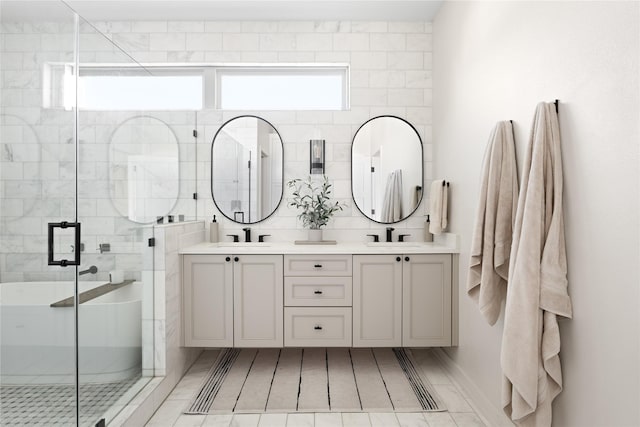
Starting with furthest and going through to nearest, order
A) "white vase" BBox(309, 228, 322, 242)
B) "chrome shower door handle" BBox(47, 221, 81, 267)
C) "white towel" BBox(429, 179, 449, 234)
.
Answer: "white vase" BBox(309, 228, 322, 242) < "white towel" BBox(429, 179, 449, 234) < "chrome shower door handle" BBox(47, 221, 81, 267)

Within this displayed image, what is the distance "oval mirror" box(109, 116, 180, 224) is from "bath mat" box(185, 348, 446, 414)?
3.83 feet

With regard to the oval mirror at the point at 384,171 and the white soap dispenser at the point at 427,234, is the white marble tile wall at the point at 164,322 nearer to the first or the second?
the oval mirror at the point at 384,171

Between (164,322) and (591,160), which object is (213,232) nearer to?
(164,322)

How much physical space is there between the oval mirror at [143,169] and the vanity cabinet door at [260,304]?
650mm

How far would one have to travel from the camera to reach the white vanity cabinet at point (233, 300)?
2.74m

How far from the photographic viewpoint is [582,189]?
144cm

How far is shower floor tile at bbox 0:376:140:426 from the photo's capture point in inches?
56.5

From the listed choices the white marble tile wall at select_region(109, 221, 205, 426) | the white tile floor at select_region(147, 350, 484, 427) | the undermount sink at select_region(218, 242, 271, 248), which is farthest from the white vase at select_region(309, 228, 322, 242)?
the white tile floor at select_region(147, 350, 484, 427)

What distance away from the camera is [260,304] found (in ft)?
8.99

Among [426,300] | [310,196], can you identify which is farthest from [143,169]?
[426,300]

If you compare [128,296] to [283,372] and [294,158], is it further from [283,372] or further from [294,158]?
[294,158]

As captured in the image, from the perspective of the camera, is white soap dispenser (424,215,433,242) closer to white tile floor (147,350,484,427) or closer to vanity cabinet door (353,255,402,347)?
vanity cabinet door (353,255,402,347)

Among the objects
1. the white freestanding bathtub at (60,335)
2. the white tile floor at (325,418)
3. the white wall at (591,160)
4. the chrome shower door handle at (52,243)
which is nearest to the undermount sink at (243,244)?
the white freestanding bathtub at (60,335)

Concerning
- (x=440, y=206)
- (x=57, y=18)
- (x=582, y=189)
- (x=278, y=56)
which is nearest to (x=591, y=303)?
(x=582, y=189)
